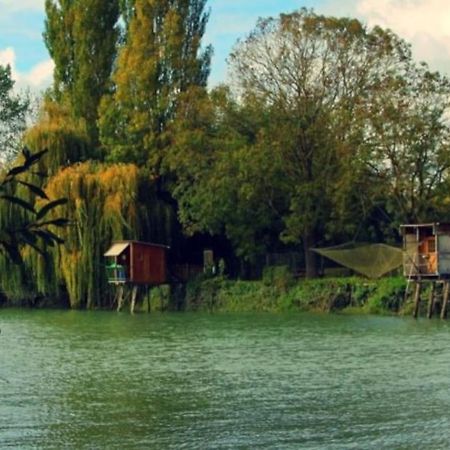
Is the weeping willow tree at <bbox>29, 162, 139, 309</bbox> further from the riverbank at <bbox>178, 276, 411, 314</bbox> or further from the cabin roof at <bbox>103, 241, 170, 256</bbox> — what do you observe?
the riverbank at <bbox>178, 276, 411, 314</bbox>

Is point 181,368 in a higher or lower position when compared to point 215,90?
lower

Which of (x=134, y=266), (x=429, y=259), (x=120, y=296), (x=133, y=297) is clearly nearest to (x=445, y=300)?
(x=429, y=259)

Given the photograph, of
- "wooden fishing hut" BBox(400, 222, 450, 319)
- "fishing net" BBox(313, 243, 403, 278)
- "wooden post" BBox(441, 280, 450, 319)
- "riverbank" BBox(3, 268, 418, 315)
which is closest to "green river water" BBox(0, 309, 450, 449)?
"wooden post" BBox(441, 280, 450, 319)

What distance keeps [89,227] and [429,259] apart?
13.7 m

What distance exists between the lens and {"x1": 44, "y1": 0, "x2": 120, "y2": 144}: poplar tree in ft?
180

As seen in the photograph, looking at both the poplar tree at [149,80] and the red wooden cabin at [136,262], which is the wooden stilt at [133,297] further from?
the poplar tree at [149,80]

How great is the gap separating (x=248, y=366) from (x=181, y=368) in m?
1.38

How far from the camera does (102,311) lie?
1805 inches

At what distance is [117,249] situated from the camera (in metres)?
44.9

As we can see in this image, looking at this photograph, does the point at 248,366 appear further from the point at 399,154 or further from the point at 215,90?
the point at 215,90

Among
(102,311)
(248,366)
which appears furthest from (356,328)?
(102,311)

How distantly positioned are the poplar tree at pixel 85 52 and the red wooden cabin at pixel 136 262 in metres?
9.43

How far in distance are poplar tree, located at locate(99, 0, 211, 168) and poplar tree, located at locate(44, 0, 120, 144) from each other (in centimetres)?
218

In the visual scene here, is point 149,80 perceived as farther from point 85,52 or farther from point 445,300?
point 445,300
